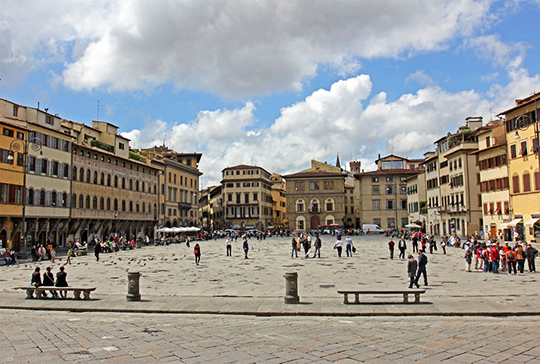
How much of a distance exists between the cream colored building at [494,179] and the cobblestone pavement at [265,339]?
35586mm

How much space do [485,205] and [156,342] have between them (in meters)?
46.2

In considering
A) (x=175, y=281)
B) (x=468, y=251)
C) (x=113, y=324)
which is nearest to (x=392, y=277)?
(x=468, y=251)

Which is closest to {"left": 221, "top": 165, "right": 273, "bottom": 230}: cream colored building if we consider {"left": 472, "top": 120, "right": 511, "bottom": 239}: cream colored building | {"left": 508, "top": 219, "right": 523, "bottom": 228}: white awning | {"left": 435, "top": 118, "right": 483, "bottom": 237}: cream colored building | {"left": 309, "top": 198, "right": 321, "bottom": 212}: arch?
{"left": 309, "top": 198, "right": 321, "bottom": 212}: arch

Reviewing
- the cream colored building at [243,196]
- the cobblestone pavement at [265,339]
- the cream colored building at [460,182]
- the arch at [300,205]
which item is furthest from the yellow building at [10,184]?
the arch at [300,205]

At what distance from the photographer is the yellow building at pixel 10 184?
3616 cm

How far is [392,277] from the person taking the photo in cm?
2073

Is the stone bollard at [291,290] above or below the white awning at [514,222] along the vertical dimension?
below

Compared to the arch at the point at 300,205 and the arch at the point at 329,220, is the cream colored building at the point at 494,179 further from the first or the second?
the arch at the point at 300,205

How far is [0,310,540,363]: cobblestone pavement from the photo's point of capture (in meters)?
8.16

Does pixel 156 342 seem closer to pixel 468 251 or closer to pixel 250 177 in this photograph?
pixel 468 251

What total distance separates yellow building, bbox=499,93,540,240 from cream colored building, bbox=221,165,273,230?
6015cm

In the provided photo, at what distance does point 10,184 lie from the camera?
37.0 m

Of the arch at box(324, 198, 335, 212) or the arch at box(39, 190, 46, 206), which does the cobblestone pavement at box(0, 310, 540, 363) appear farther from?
the arch at box(324, 198, 335, 212)

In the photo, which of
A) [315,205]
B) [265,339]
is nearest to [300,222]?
[315,205]
